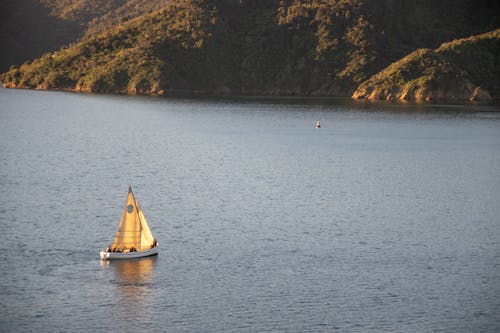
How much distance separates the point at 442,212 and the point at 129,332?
1722 inches

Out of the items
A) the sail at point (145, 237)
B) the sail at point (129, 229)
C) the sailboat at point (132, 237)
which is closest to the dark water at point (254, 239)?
the sailboat at point (132, 237)

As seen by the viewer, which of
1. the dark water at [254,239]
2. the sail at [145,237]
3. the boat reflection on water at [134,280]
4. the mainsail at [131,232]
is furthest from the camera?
the sail at [145,237]

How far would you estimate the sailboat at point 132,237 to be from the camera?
213ft

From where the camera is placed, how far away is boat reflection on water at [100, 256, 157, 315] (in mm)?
55156

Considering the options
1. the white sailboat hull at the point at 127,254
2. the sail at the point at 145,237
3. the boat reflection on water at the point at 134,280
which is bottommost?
the boat reflection on water at the point at 134,280

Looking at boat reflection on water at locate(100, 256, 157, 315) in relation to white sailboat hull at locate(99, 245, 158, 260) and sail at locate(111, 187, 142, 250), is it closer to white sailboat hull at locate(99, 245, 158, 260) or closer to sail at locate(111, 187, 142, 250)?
white sailboat hull at locate(99, 245, 158, 260)

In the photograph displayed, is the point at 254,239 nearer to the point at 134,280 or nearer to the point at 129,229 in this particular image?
the point at 129,229

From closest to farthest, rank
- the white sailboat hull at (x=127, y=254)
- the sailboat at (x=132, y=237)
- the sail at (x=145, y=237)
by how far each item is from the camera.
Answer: the white sailboat hull at (x=127, y=254) < the sailboat at (x=132, y=237) < the sail at (x=145, y=237)

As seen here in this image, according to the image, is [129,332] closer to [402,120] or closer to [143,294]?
[143,294]

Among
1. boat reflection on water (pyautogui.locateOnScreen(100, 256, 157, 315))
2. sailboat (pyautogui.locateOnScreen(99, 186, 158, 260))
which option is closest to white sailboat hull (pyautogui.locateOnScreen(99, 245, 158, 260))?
sailboat (pyautogui.locateOnScreen(99, 186, 158, 260))

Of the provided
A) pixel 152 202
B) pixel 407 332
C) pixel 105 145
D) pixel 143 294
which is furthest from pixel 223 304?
pixel 105 145

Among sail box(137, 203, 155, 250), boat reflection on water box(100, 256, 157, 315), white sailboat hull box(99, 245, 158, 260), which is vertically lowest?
boat reflection on water box(100, 256, 157, 315)

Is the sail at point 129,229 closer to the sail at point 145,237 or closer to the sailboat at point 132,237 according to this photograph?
the sailboat at point 132,237

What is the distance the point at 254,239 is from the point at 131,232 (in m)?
11.1
